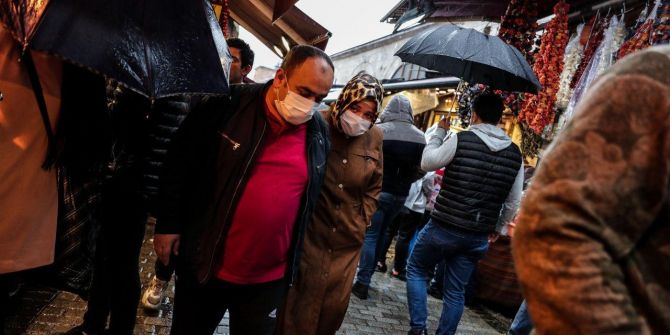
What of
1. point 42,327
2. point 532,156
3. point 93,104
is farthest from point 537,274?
point 532,156

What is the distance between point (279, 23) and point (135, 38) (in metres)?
5.49

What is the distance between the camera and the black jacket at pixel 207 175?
203 centimetres

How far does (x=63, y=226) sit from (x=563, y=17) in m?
6.67

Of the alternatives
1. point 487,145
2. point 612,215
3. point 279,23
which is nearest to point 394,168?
point 487,145

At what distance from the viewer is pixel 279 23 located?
22.2ft

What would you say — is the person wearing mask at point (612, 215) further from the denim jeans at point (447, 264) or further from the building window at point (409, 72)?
the building window at point (409, 72)

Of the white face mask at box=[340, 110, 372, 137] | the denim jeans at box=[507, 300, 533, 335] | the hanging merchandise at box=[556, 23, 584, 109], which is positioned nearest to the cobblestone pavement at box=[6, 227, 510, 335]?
the denim jeans at box=[507, 300, 533, 335]

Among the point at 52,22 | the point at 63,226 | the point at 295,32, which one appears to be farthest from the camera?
the point at 295,32

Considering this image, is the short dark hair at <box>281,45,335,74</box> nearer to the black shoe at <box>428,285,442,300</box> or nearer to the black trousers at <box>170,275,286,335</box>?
the black trousers at <box>170,275,286,335</box>

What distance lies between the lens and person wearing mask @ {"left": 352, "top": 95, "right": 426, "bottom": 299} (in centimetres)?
481

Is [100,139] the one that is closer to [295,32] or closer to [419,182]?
[419,182]

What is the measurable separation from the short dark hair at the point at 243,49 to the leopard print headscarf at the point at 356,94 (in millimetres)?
1853

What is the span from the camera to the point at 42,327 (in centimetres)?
304

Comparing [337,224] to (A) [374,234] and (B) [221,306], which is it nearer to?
(B) [221,306]
